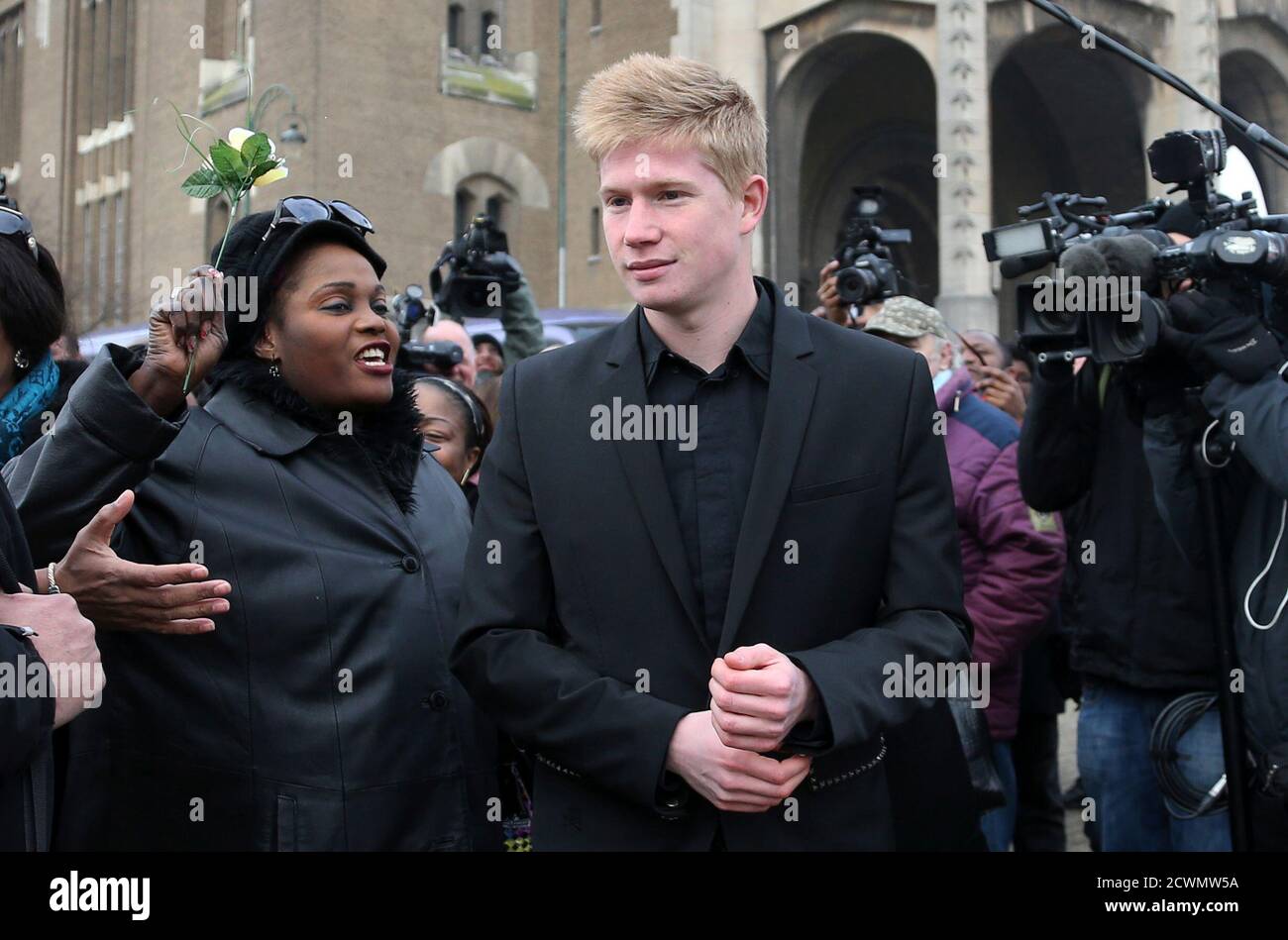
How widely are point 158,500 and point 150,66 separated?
90.5ft

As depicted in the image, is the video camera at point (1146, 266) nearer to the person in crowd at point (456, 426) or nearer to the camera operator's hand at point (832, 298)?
the camera operator's hand at point (832, 298)

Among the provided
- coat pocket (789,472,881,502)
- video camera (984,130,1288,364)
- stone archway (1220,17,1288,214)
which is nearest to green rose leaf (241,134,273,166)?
coat pocket (789,472,881,502)

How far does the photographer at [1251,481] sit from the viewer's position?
11.4 feet

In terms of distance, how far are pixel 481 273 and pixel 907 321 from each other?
2360 mm

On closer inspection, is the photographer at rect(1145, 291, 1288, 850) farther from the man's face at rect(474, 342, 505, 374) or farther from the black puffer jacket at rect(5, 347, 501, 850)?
the man's face at rect(474, 342, 505, 374)

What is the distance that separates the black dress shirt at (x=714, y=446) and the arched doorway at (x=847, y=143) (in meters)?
20.4

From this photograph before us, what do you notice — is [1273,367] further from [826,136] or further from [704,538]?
[826,136]

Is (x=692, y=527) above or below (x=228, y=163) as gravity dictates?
below

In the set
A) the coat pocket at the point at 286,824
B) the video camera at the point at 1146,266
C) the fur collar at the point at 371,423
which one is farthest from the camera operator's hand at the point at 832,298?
the coat pocket at the point at 286,824

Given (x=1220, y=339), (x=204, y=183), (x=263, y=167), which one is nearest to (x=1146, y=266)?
(x=1220, y=339)

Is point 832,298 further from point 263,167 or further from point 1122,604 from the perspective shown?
point 263,167

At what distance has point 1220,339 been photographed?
3.58 metres

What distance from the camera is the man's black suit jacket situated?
2.32m
